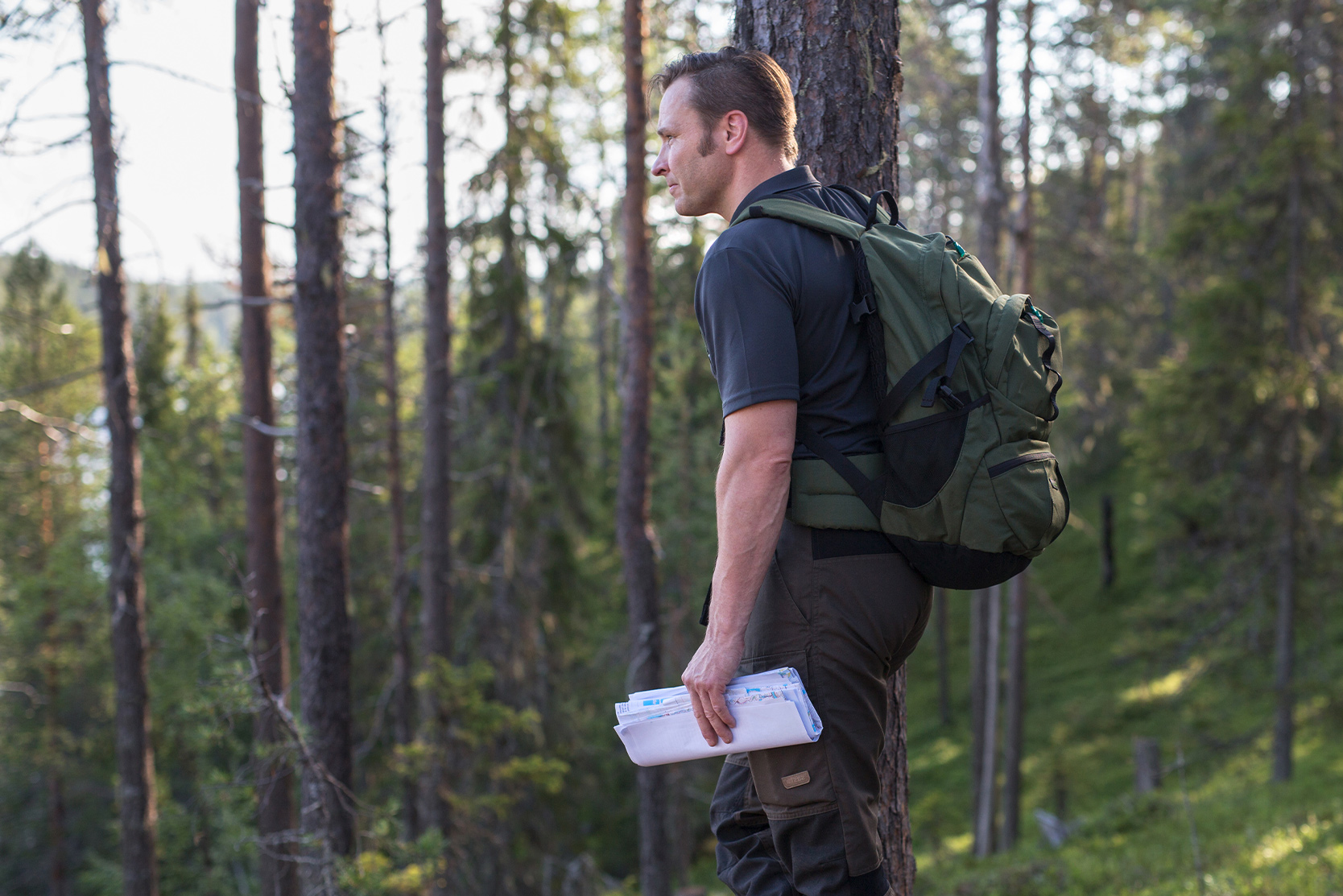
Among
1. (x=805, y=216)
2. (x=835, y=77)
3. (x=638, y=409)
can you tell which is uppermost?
(x=835, y=77)

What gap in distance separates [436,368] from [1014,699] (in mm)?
10026

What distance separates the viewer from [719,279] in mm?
2289

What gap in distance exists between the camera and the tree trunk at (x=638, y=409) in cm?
1027

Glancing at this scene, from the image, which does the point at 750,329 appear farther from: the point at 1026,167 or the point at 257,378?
the point at 1026,167

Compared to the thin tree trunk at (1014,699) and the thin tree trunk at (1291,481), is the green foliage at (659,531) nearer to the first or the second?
the thin tree trunk at (1291,481)

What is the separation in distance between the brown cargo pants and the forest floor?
3392 mm

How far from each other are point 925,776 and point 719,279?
24.8 metres

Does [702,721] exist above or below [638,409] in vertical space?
below

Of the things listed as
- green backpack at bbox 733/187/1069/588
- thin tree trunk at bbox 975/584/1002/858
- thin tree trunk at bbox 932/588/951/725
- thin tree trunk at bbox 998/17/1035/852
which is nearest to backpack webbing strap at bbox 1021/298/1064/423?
green backpack at bbox 733/187/1069/588

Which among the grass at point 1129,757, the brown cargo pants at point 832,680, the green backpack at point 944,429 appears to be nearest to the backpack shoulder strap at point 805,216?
the green backpack at point 944,429

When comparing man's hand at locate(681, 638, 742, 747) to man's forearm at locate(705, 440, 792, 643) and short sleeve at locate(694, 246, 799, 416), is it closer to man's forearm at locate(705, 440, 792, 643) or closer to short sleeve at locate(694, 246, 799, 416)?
man's forearm at locate(705, 440, 792, 643)

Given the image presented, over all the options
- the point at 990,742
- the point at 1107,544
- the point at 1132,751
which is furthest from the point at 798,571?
the point at 1107,544

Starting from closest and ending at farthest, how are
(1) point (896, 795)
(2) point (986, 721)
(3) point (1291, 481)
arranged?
(1) point (896, 795) < (3) point (1291, 481) < (2) point (986, 721)

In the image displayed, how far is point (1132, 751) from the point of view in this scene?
21672 mm
